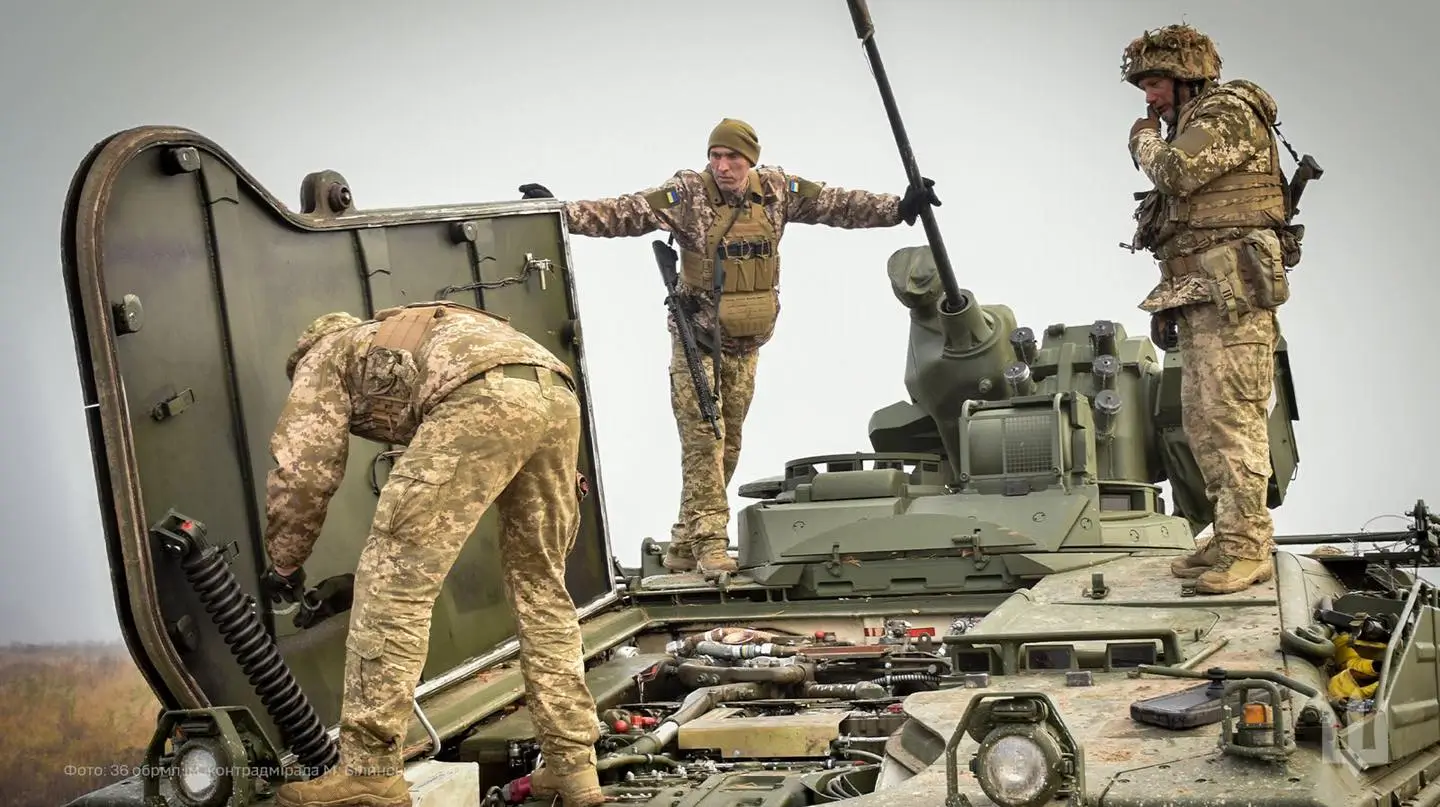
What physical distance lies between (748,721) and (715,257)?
3.46 m

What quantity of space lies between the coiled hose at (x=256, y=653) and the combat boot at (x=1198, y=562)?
3152mm

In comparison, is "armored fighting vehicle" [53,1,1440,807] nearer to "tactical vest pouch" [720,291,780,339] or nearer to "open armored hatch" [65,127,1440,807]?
"open armored hatch" [65,127,1440,807]

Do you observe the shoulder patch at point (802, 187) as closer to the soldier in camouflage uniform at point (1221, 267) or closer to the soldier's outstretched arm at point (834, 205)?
the soldier's outstretched arm at point (834, 205)

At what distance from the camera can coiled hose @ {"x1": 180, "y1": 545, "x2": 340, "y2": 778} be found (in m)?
4.81

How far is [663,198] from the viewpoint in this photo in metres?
8.60

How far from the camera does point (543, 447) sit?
5012mm

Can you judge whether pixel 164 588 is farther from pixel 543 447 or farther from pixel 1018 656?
pixel 1018 656

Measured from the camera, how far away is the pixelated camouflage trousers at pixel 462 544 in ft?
14.9

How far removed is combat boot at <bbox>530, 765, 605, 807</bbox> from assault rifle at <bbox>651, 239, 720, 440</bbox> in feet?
12.0

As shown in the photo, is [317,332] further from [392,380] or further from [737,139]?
[737,139]

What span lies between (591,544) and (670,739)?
207 centimetres

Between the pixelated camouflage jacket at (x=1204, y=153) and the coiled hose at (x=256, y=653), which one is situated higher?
the pixelated camouflage jacket at (x=1204, y=153)

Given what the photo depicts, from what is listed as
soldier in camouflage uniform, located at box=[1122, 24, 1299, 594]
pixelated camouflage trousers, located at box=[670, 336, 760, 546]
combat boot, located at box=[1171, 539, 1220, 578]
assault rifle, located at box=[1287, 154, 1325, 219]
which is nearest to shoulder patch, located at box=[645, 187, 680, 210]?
pixelated camouflage trousers, located at box=[670, 336, 760, 546]

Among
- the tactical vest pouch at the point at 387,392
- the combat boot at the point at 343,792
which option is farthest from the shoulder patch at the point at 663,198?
the combat boot at the point at 343,792
